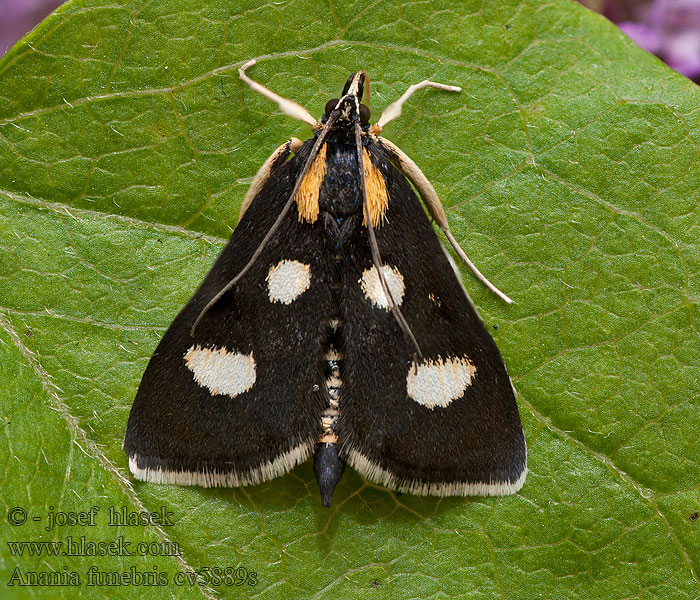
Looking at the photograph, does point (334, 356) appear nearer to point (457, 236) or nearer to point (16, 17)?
→ point (457, 236)

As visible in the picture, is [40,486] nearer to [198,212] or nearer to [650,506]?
[198,212]

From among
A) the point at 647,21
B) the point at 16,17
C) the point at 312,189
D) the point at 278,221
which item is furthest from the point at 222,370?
the point at 647,21

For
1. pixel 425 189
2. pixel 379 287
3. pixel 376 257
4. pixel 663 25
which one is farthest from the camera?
pixel 663 25

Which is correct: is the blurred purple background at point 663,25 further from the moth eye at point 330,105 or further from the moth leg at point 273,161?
the moth leg at point 273,161

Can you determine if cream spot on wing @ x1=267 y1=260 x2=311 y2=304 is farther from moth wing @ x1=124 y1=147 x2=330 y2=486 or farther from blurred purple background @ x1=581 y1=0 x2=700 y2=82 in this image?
blurred purple background @ x1=581 y1=0 x2=700 y2=82

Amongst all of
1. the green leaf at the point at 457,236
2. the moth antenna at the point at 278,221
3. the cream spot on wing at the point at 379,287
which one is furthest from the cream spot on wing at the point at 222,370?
the cream spot on wing at the point at 379,287

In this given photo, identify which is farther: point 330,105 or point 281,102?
point 281,102

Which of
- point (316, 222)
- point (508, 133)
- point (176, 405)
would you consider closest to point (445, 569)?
point (176, 405)
